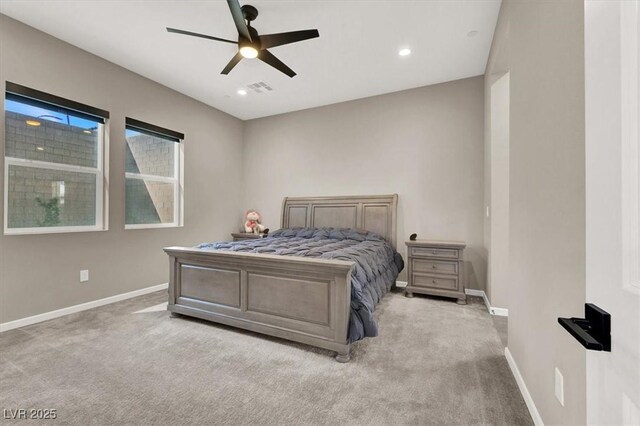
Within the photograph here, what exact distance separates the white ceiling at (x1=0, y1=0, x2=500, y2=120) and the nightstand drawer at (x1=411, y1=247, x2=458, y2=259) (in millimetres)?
2321

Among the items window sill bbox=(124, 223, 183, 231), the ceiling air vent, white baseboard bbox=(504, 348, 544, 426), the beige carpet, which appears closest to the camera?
white baseboard bbox=(504, 348, 544, 426)

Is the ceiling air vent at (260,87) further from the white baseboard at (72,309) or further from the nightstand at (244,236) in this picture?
the white baseboard at (72,309)

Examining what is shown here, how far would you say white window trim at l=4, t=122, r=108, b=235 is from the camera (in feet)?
9.12

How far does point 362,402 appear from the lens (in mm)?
1701

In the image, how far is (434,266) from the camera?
12.1 feet

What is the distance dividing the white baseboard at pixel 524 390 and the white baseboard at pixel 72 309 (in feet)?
13.8

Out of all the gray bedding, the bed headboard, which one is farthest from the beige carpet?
the bed headboard

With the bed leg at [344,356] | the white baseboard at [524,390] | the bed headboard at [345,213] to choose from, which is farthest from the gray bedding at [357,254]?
the white baseboard at [524,390]

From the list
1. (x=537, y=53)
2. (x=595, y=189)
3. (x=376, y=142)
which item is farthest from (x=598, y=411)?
(x=376, y=142)

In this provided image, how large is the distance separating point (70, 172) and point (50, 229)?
2.19 ft

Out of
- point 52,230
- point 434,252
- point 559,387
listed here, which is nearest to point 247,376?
point 559,387

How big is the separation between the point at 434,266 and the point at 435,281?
19cm

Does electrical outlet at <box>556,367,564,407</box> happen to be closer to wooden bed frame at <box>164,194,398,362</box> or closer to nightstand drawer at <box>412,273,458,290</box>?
wooden bed frame at <box>164,194,398,362</box>

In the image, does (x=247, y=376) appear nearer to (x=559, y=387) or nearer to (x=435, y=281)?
(x=559, y=387)
